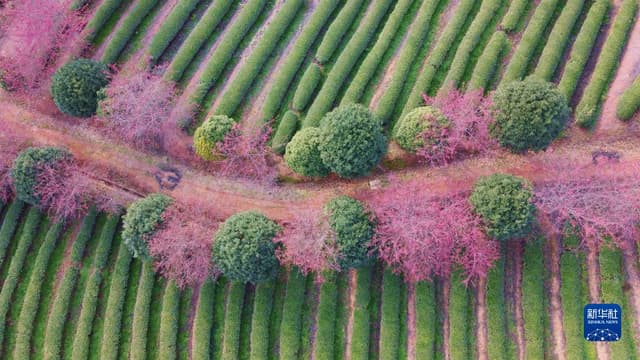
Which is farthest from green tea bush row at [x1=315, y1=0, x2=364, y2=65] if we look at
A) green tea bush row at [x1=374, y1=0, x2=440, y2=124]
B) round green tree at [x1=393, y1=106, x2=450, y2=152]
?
round green tree at [x1=393, y1=106, x2=450, y2=152]

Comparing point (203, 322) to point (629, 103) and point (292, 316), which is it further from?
point (629, 103)

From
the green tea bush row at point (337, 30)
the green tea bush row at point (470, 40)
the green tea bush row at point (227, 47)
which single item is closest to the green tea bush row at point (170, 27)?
the green tea bush row at point (227, 47)

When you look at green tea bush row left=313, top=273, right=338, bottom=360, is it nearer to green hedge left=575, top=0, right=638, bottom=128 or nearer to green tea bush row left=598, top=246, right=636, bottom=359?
green tea bush row left=598, top=246, right=636, bottom=359

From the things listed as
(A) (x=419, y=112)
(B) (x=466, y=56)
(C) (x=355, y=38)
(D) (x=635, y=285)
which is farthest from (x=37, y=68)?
(D) (x=635, y=285)

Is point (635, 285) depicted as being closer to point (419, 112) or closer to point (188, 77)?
point (419, 112)

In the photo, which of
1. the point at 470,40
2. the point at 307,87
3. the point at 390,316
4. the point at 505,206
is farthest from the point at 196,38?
the point at 505,206
